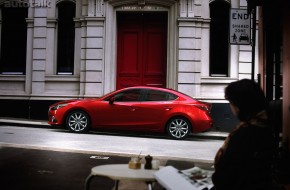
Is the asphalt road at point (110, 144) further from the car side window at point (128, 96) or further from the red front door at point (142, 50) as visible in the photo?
the red front door at point (142, 50)

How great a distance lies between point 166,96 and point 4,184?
7.22 metres

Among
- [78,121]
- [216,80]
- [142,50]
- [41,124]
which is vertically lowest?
[41,124]

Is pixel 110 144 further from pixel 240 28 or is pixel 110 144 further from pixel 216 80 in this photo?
pixel 216 80

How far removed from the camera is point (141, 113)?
1242 centimetres

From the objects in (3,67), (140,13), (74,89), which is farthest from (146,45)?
(3,67)

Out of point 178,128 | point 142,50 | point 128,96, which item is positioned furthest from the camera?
point 142,50

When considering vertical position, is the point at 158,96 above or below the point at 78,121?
above

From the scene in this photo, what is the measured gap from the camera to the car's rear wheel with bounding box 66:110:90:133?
12.8m

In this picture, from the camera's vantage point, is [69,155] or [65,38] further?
[65,38]

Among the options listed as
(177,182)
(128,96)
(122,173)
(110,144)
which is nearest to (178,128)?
(128,96)

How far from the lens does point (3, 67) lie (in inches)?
→ 674

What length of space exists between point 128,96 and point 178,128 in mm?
1896

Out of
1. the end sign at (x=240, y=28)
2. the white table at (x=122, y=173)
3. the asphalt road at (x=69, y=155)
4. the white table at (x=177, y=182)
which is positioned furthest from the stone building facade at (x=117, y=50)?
the white table at (x=177, y=182)

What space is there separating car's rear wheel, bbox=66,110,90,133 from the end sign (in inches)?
229
